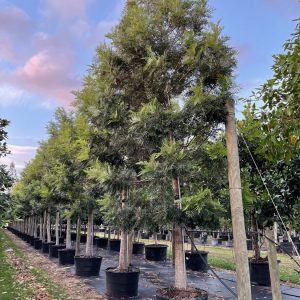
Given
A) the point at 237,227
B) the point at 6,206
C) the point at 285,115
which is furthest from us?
the point at 6,206

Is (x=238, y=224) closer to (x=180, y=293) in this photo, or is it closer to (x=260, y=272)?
(x=180, y=293)

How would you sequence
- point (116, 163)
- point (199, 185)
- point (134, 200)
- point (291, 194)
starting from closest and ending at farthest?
point (291, 194) → point (199, 185) → point (134, 200) → point (116, 163)

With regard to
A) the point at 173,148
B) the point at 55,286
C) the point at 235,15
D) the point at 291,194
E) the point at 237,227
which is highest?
the point at 235,15

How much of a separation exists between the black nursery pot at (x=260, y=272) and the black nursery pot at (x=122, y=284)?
2.89m

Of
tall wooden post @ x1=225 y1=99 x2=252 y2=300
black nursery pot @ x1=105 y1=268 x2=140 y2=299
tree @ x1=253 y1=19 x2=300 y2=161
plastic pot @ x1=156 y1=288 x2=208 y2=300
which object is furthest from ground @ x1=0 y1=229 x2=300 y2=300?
tree @ x1=253 y1=19 x2=300 y2=161

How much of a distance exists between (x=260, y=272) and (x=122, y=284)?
11.0 ft

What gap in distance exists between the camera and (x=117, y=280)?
7105 millimetres

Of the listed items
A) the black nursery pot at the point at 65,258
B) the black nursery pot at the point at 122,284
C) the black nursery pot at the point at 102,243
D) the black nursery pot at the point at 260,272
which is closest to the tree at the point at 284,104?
the black nursery pot at the point at 122,284

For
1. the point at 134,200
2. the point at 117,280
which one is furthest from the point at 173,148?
the point at 117,280

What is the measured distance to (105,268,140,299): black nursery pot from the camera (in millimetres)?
7066

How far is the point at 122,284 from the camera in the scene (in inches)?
279

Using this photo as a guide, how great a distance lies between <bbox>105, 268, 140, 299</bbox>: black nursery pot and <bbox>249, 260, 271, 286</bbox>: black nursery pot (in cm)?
289

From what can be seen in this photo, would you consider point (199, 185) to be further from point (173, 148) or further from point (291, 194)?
point (291, 194)

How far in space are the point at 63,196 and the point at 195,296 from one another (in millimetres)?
7323
